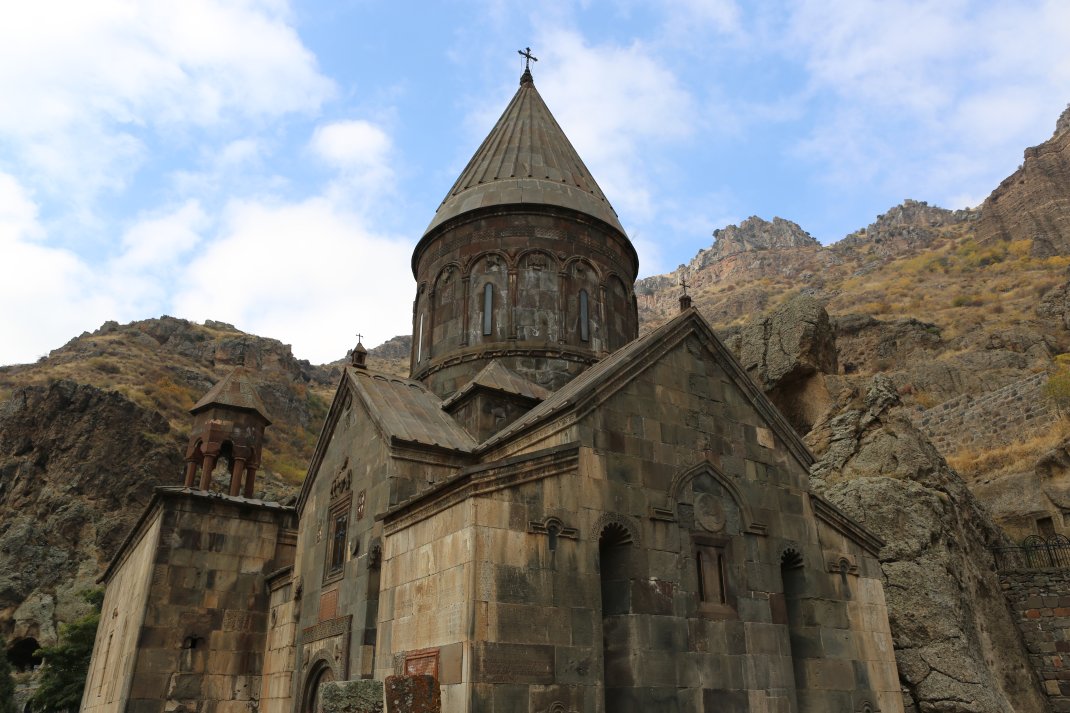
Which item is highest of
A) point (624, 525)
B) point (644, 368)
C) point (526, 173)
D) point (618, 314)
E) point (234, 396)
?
point (526, 173)

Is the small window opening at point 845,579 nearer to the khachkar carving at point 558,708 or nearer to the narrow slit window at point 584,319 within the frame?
the khachkar carving at point 558,708

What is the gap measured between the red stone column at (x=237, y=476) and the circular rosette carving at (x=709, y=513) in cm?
821

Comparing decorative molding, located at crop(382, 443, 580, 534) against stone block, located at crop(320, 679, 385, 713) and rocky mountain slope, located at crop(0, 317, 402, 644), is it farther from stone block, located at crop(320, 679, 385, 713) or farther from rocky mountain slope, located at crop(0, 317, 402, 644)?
rocky mountain slope, located at crop(0, 317, 402, 644)

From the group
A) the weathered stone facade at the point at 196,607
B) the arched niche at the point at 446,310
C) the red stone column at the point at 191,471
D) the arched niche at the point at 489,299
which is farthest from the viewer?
the red stone column at the point at 191,471

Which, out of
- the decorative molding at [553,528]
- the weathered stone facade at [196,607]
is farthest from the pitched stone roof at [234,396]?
the decorative molding at [553,528]

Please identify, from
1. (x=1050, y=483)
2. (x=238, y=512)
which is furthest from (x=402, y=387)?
(x=1050, y=483)

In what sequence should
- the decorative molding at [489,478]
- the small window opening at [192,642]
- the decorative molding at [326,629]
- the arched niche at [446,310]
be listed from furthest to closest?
the arched niche at [446,310] → the small window opening at [192,642] → the decorative molding at [326,629] → the decorative molding at [489,478]

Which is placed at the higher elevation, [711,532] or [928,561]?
[928,561]

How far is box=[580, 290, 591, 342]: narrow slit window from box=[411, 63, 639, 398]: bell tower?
19 mm

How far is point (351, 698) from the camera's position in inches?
196

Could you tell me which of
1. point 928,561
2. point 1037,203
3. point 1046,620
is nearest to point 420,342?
point 928,561

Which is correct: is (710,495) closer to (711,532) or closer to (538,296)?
(711,532)

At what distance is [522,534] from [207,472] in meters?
8.17

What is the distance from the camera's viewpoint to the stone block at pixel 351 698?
194 inches
